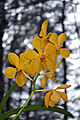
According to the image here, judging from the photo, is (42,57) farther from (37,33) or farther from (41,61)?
(37,33)

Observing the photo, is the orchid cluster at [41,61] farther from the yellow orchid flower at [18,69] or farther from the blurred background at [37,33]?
the blurred background at [37,33]

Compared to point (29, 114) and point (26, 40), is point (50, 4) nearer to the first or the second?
point (26, 40)

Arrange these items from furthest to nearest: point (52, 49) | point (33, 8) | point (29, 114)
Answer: point (33, 8) < point (29, 114) < point (52, 49)

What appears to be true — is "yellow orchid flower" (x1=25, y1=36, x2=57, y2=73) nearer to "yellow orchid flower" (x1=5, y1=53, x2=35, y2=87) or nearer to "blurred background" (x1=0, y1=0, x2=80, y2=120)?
"yellow orchid flower" (x1=5, y1=53, x2=35, y2=87)

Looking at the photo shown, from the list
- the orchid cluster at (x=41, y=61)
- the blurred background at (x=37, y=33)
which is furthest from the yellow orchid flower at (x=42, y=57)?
the blurred background at (x=37, y=33)

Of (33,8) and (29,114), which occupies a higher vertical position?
(33,8)

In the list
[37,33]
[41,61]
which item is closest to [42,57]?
[41,61]

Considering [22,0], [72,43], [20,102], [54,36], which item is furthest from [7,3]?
[54,36]

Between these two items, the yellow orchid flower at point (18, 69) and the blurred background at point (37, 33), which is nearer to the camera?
the yellow orchid flower at point (18, 69)
